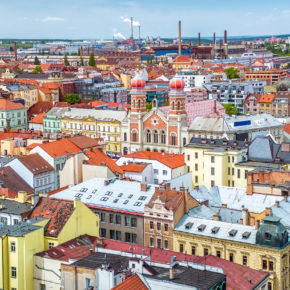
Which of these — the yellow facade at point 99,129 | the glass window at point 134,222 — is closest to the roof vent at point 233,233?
the glass window at point 134,222

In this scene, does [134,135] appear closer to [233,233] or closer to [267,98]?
[233,233]

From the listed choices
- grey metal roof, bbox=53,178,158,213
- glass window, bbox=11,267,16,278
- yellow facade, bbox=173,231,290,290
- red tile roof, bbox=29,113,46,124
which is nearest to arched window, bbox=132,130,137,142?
red tile roof, bbox=29,113,46,124

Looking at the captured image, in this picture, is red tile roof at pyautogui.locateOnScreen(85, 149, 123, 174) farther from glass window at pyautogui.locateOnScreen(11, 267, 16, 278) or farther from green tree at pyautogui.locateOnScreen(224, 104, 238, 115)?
green tree at pyautogui.locateOnScreen(224, 104, 238, 115)

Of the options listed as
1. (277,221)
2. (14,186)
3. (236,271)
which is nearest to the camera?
(236,271)

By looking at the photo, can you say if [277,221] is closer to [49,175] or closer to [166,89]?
[49,175]

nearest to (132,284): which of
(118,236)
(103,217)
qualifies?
(118,236)

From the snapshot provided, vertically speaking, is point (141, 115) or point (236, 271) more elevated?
point (141, 115)

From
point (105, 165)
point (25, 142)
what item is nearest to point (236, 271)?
point (105, 165)
